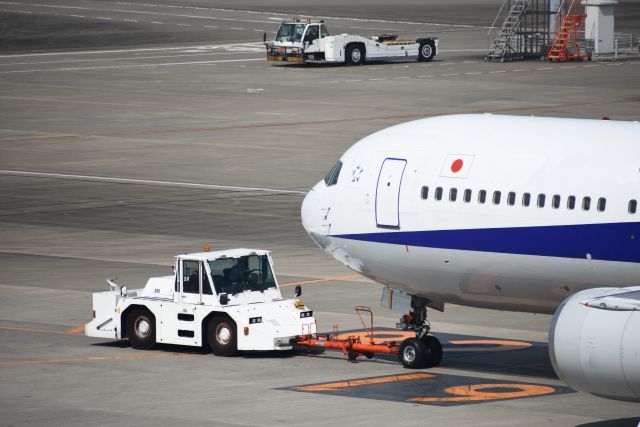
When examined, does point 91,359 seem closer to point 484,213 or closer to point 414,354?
point 414,354

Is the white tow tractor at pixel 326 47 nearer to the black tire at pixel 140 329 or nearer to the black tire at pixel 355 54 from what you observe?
the black tire at pixel 355 54

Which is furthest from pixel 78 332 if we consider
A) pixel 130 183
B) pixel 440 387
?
pixel 130 183

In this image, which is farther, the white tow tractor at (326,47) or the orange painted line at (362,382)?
the white tow tractor at (326,47)

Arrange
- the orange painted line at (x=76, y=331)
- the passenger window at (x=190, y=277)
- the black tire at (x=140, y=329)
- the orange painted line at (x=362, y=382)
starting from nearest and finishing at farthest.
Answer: the orange painted line at (x=362, y=382) < the passenger window at (x=190, y=277) < the black tire at (x=140, y=329) < the orange painted line at (x=76, y=331)

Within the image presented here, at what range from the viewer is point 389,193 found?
33.2 metres

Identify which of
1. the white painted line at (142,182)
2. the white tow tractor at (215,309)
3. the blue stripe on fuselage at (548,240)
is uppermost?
the white painted line at (142,182)

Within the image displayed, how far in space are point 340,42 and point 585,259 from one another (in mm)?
79074

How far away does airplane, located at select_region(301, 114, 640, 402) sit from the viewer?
3042 cm

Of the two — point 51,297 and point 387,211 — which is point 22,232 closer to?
point 51,297

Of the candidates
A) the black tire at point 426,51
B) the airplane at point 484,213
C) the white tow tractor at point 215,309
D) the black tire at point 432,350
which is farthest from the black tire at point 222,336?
the black tire at point 426,51

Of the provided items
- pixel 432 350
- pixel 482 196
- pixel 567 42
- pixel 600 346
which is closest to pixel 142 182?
pixel 432 350

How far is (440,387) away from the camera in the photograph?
31422 millimetres

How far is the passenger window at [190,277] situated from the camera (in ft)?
114

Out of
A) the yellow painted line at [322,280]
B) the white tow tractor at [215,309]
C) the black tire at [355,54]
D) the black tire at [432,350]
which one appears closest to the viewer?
the black tire at [432,350]
